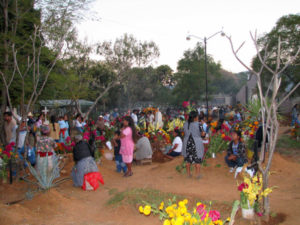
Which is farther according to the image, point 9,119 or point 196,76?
point 196,76

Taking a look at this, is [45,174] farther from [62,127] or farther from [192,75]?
[192,75]

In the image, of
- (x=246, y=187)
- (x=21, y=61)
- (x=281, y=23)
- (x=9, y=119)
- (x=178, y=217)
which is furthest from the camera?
(x=281, y=23)

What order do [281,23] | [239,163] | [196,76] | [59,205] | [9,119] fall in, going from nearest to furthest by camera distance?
[59,205], [239,163], [9,119], [281,23], [196,76]

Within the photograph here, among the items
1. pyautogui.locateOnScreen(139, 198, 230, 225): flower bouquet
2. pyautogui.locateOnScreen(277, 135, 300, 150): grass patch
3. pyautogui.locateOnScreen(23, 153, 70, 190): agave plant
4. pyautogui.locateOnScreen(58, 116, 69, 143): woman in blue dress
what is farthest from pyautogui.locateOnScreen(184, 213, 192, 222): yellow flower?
pyautogui.locateOnScreen(58, 116, 69, 143): woman in blue dress

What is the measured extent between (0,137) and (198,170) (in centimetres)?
550

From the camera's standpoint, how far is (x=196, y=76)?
3888 cm

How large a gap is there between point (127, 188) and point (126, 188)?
0.17 m

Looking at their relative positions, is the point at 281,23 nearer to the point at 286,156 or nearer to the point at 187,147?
the point at 286,156

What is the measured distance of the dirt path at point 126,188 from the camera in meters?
5.02

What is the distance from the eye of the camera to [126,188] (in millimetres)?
7039

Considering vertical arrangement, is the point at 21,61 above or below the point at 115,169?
above

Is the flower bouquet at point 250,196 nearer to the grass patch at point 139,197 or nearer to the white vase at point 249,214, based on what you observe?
the white vase at point 249,214

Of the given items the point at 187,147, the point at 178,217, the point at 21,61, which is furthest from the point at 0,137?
the point at 178,217

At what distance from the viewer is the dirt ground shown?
501 cm
